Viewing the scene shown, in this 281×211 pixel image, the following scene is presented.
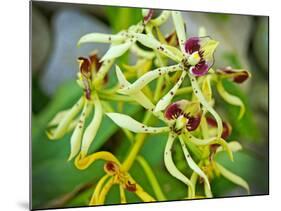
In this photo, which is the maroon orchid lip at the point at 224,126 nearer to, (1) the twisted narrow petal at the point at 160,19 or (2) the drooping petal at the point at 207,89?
(2) the drooping petal at the point at 207,89

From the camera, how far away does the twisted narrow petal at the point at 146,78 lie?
2188mm

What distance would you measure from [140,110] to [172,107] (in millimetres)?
117

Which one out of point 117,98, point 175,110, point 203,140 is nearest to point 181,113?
point 175,110

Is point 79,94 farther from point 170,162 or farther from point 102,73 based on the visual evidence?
point 170,162

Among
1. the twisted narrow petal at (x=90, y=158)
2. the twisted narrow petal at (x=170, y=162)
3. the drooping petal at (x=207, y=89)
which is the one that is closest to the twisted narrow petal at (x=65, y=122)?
the twisted narrow petal at (x=90, y=158)

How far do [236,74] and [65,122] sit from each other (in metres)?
0.68

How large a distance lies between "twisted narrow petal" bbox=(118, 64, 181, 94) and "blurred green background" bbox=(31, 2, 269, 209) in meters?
0.08

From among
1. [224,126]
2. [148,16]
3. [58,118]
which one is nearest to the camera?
[58,118]

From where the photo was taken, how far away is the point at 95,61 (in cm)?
221

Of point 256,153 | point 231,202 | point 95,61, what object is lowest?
point 231,202

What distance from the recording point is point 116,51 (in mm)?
2225

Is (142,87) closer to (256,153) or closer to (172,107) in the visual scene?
(172,107)

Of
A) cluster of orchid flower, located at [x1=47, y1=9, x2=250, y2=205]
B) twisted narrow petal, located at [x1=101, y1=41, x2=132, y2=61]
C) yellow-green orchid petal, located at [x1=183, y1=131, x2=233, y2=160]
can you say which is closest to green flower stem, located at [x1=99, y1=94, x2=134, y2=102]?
cluster of orchid flower, located at [x1=47, y1=9, x2=250, y2=205]

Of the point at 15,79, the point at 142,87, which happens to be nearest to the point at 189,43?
the point at 142,87
